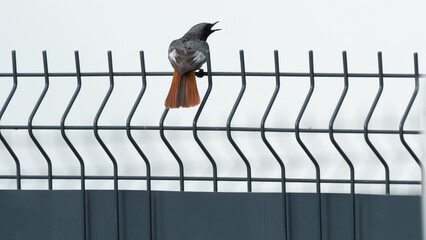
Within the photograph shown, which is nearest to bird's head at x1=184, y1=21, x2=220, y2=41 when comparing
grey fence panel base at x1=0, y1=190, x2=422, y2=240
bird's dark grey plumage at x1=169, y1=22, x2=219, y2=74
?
bird's dark grey plumage at x1=169, y1=22, x2=219, y2=74

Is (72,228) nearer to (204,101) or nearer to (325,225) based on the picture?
(204,101)

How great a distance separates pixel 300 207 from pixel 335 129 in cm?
58

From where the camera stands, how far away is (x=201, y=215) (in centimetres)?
730

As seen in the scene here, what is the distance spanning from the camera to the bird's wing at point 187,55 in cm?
844

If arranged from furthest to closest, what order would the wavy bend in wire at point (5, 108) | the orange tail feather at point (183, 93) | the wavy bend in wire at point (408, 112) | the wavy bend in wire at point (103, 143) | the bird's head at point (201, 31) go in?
the bird's head at point (201, 31), the orange tail feather at point (183, 93), the wavy bend in wire at point (5, 108), the wavy bend in wire at point (103, 143), the wavy bend in wire at point (408, 112)

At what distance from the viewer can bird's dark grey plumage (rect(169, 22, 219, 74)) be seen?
845cm

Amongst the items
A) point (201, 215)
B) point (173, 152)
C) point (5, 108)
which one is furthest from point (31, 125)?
point (201, 215)

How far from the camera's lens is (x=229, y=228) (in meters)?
7.25

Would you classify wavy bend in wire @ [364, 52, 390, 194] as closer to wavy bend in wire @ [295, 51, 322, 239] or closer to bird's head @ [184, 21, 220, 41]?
wavy bend in wire @ [295, 51, 322, 239]

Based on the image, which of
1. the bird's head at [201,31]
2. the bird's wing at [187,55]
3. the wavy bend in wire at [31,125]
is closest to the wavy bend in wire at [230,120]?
the bird's wing at [187,55]

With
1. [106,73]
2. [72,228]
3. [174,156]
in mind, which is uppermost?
[106,73]

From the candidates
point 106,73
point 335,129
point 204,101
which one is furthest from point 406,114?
point 106,73

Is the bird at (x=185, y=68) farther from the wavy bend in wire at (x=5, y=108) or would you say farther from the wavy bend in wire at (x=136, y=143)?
the wavy bend in wire at (x=5, y=108)

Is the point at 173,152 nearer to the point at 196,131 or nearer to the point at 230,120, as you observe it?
the point at 196,131
